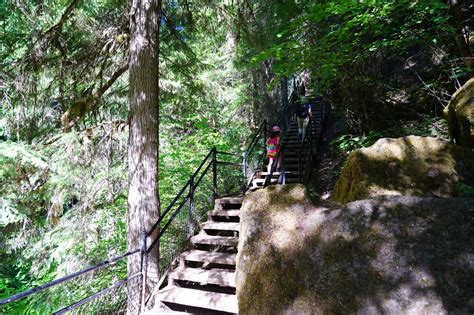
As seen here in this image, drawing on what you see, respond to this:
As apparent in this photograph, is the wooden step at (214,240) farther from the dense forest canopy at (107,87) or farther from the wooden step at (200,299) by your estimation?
the dense forest canopy at (107,87)

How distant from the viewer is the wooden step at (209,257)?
4390mm

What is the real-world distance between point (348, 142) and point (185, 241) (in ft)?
18.0

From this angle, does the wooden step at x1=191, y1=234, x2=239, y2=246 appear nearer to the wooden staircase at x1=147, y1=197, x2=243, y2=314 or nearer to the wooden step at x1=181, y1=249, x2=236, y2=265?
the wooden staircase at x1=147, y1=197, x2=243, y2=314

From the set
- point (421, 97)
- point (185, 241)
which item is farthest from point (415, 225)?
point (421, 97)

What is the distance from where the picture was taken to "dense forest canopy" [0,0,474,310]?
15.0 ft

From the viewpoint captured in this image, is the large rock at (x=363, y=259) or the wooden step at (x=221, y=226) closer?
the large rock at (x=363, y=259)

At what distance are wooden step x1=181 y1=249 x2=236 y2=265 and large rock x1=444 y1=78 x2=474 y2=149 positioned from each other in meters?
4.46

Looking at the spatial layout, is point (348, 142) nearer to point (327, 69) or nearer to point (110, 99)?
point (327, 69)

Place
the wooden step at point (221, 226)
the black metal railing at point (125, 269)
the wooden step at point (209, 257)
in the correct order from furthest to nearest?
the wooden step at point (221, 226), the wooden step at point (209, 257), the black metal railing at point (125, 269)

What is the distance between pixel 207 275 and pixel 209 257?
1.29 feet

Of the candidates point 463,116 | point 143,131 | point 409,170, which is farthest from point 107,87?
point 463,116

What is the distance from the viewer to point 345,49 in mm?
5746

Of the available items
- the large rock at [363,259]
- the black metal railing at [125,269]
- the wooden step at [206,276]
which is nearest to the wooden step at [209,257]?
the wooden step at [206,276]

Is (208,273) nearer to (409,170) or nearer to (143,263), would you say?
(143,263)
